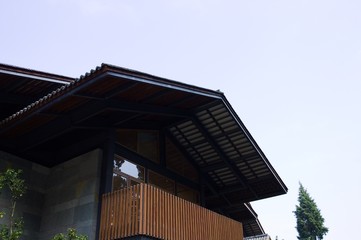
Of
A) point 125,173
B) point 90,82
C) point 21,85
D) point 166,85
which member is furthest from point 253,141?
point 21,85

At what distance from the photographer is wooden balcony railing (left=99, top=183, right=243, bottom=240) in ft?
31.4

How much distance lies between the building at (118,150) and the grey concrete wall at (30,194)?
1.1 inches

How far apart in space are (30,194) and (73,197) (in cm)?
137

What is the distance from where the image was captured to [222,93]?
11.8m

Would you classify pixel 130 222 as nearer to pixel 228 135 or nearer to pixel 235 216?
pixel 228 135

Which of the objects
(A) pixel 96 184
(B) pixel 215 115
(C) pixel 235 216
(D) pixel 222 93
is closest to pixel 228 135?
(B) pixel 215 115

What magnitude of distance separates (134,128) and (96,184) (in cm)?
230

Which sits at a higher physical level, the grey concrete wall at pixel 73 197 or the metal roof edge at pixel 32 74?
the metal roof edge at pixel 32 74

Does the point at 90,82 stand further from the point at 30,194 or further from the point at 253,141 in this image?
the point at 253,141

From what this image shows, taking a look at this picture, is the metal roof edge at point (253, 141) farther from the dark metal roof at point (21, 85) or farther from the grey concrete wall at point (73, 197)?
the dark metal roof at point (21, 85)

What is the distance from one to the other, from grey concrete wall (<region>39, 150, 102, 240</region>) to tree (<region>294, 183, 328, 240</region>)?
2937 cm

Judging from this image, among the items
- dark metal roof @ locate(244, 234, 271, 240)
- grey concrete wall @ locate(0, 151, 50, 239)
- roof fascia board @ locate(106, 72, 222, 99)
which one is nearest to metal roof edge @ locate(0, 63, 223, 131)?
roof fascia board @ locate(106, 72, 222, 99)

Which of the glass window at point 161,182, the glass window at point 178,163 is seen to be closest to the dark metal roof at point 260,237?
the glass window at point 178,163

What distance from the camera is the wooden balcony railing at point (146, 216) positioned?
31.4 feet
